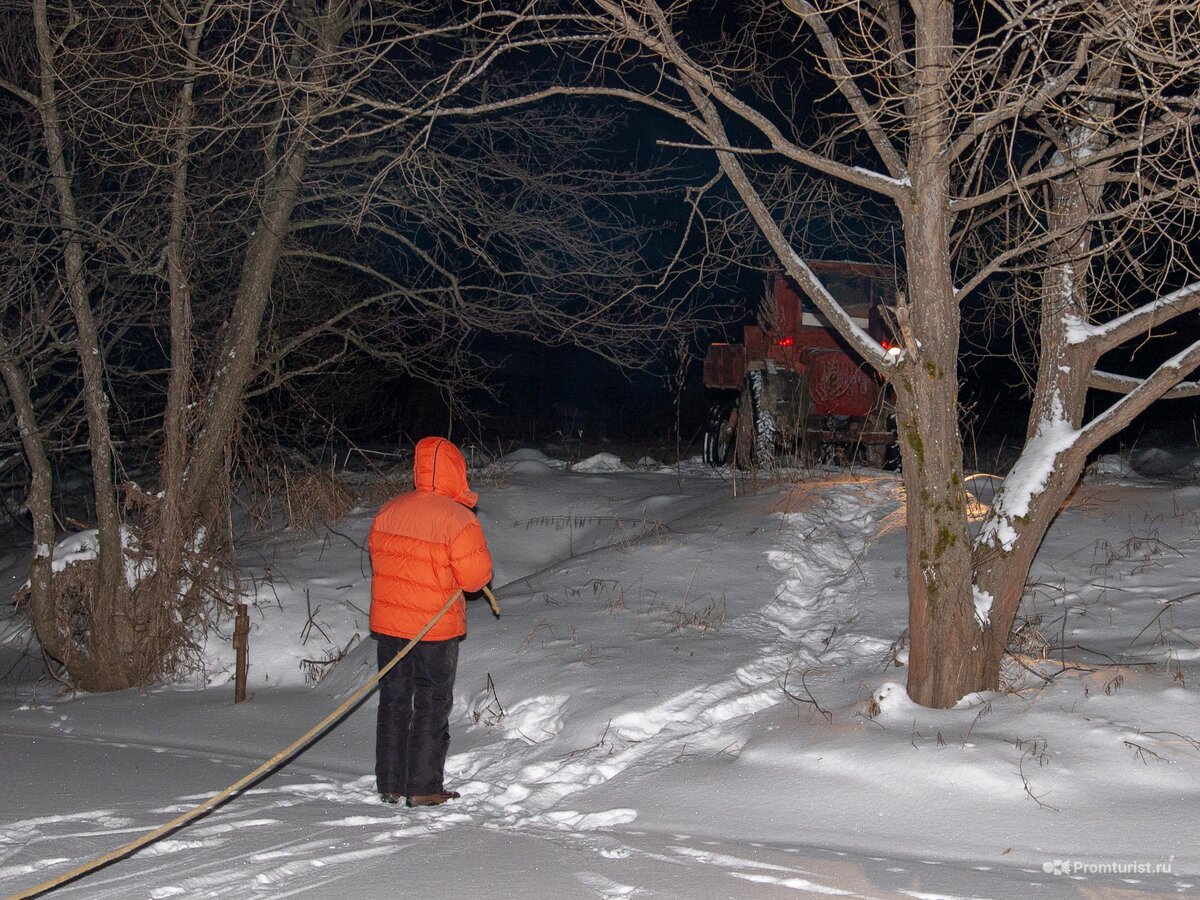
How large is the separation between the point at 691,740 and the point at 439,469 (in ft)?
6.49

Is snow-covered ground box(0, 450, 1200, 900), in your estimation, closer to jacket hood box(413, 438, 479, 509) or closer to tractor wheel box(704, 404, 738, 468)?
jacket hood box(413, 438, 479, 509)

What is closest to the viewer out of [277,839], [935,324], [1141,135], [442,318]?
[277,839]

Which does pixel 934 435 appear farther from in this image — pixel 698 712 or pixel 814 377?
pixel 814 377

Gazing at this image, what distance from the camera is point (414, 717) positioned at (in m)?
5.38

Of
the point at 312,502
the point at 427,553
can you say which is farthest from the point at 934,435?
the point at 312,502

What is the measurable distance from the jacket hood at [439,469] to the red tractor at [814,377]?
7.32m

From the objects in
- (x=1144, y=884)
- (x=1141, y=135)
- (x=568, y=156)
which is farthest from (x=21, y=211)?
(x=1144, y=884)

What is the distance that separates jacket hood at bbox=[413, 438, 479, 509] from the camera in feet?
17.7

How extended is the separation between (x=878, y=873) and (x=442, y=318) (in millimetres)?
6564

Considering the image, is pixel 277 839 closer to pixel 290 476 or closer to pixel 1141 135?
pixel 1141 135

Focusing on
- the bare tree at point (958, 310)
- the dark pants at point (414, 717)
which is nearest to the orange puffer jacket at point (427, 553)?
the dark pants at point (414, 717)

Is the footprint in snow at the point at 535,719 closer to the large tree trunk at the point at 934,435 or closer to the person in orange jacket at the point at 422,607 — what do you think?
the person in orange jacket at the point at 422,607

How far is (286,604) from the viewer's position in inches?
353

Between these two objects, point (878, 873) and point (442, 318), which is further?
point (442, 318)
